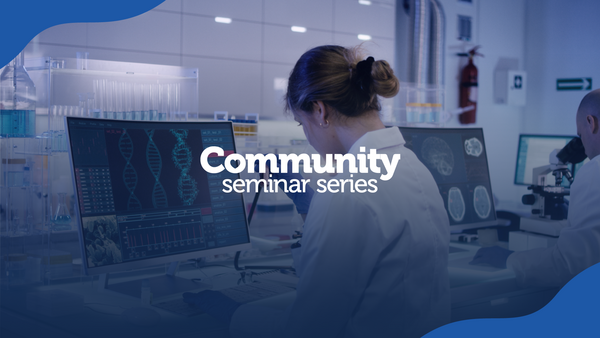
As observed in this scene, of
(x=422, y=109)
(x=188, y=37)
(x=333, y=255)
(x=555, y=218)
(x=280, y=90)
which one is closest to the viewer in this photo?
(x=333, y=255)

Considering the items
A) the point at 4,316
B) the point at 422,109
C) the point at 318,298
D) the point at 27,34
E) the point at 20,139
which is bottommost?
the point at 4,316

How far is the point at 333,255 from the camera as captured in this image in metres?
1.08

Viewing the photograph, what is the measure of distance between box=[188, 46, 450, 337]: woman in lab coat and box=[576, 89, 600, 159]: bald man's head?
3.54 feet

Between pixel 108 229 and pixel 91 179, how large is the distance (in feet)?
0.46

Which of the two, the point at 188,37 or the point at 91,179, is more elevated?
the point at 188,37

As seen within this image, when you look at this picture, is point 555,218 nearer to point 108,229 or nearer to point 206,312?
point 206,312

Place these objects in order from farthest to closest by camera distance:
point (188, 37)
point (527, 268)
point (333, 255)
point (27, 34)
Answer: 1. point (188, 37)
2. point (27, 34)
3. point (527, 268)
4. point (333, 255)

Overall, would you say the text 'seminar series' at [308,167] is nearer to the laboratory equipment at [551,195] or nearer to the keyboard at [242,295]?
the keyboard at [242,295]

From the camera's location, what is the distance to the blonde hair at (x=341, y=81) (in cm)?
124

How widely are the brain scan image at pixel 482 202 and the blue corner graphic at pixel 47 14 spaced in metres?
2.23

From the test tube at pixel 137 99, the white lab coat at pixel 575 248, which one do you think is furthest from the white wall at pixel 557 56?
the test tube at pixel 137 99

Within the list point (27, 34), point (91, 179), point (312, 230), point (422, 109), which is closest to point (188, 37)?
point (27, 34)

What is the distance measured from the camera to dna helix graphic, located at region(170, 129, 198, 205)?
1.60 m

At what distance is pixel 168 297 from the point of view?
4.91 ft
